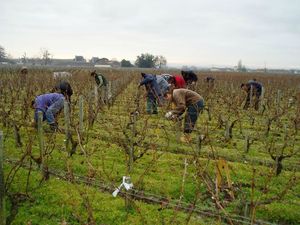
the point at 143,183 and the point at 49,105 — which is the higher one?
the point at 49,105

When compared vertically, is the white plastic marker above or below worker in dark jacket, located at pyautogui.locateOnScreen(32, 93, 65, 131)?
below

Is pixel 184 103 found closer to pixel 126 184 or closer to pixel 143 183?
pixel 143 183

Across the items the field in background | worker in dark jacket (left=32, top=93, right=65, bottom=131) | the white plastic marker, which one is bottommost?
the field in background

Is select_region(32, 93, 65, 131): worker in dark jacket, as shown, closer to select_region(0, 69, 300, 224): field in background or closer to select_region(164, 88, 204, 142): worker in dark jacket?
select_region(0, 69, 300, 224): field in background

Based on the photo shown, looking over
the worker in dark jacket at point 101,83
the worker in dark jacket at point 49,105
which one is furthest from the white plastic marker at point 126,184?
the worker in dark jacket at point 101,83

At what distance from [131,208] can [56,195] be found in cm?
115

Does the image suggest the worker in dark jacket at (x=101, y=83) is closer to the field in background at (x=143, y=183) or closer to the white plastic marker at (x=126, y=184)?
the field in background at (x=143, y=183)

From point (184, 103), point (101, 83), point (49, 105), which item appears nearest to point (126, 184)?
point (184, 103)

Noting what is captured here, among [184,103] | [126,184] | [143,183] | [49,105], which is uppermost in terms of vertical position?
[184,103]

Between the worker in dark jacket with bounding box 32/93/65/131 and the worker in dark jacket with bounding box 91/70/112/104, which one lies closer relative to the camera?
the worker in dark jacket with bounding box 32/93/65/131

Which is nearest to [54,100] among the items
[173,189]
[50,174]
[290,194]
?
[50,174]

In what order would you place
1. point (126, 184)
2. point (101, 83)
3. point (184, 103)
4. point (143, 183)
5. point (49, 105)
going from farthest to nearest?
1. point (101, 83)
2. point (49, 105)
3. point (184, 103)
4. point (143, 183)
5. point (126, 184)

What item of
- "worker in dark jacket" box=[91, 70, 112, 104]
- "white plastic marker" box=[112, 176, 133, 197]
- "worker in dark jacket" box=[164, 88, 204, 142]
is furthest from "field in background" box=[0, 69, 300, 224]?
"worker in dark jacket" box=[91, 70, 112, 104]

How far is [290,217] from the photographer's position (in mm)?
4969
